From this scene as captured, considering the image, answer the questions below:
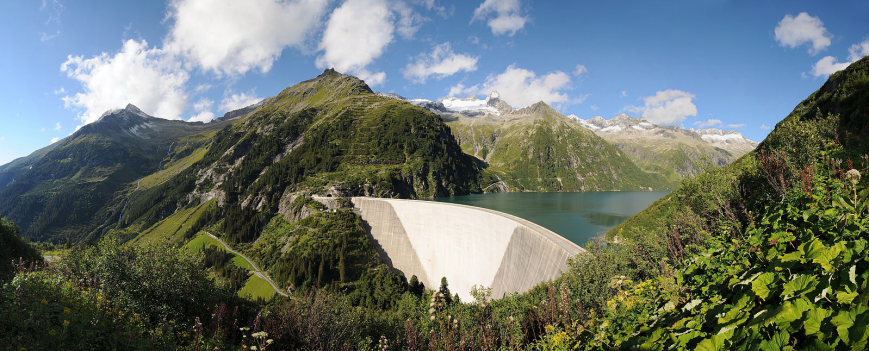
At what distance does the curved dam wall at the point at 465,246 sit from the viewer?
27.3 m

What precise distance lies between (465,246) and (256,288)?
56775 mm

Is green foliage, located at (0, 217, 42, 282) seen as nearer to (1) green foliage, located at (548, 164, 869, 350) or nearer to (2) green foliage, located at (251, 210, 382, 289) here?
(1) green foliage, located at (548, 164, 869, 350)

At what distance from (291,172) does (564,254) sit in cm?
13701

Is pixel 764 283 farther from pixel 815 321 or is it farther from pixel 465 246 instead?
pixel 465 246

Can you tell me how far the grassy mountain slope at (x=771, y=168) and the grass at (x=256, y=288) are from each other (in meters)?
69.9

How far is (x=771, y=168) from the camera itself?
934cm

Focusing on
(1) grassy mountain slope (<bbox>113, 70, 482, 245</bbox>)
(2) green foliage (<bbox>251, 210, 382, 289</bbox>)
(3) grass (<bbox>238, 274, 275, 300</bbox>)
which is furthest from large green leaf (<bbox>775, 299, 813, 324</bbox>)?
(1) grassy mountain slope (<bbox>113, 70, 482, 245</bbox>)

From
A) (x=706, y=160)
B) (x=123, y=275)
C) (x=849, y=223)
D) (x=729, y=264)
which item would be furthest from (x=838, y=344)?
(x=706, y=160)

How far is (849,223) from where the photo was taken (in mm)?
3369

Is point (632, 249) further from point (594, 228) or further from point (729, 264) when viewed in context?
point (594, 228)

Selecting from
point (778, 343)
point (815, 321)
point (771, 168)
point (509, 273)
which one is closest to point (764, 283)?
point (815, 321)

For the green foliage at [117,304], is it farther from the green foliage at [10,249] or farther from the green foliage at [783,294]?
the green foliage at [783,294]

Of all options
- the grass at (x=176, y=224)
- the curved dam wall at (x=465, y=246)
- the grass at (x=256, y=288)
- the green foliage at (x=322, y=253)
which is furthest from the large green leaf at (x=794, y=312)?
the grass at (x=176, y=224)

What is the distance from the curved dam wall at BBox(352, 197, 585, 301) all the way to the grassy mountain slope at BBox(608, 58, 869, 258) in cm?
652
